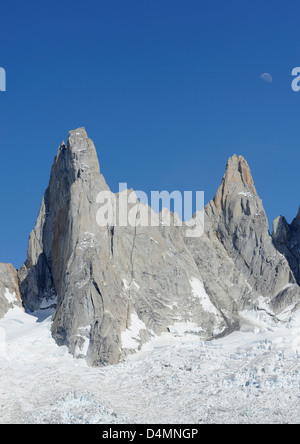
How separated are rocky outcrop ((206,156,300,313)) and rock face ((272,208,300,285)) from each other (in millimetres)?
2129

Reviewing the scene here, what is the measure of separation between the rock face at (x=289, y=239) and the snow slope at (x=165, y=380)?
11.9m

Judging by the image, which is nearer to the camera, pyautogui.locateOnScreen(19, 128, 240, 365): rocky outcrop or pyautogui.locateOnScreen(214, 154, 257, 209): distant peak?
pyautogui.locateOnScreen(19, 128, 240, 365): rocky outcrop

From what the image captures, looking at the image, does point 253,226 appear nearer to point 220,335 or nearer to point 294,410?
point 220,335

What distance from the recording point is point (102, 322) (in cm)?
9288

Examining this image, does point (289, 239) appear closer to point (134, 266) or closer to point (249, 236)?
point (249, 236)

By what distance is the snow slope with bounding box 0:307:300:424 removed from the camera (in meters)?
79.6

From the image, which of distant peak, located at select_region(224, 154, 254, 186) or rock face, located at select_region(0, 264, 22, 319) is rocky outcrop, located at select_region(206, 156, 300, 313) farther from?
rock face, located at select_region(0, 264, 22, 319)

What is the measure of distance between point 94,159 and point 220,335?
23.4 meters

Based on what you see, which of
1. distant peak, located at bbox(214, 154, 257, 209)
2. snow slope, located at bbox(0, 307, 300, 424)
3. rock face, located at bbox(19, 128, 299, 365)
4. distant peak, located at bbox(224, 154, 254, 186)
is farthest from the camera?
distant peak, located at bbox(224, 154, 254, 186)

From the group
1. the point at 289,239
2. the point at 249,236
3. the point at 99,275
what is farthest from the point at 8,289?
the point at 289,239

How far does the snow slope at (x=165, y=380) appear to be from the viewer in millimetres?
79562

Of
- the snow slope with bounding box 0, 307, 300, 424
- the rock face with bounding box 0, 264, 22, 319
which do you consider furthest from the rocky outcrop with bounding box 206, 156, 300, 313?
the rock face with bounding box 0, 264, 22, 319

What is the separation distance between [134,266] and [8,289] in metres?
14.8

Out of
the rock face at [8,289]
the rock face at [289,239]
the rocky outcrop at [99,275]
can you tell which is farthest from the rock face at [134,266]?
the rock face at [289,239]
